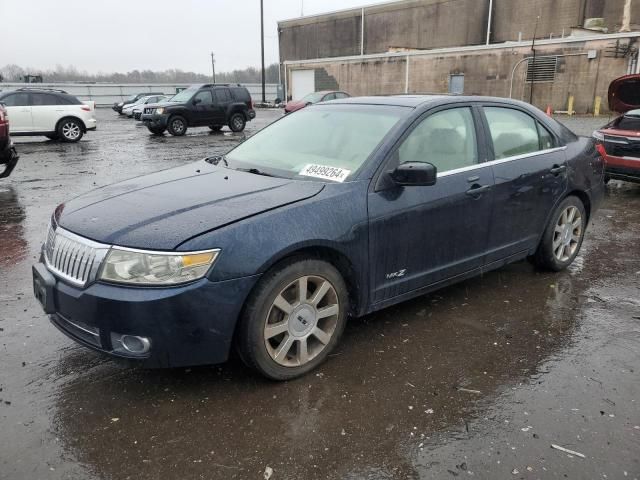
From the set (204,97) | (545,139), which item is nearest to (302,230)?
(545,139)

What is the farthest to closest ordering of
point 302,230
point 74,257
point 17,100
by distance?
1. point 17,100
2. point 302,230
3. point 74,257

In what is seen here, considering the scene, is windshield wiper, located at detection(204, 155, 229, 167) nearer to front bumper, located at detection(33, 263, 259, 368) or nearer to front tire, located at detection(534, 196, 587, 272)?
front bumper, located at detection(33, 263, 259, 368)

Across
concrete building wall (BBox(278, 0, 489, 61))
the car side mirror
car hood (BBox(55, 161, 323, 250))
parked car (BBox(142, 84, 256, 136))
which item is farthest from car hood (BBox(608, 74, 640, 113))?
concrete building wall (BBox(278, 0, 489, 61))

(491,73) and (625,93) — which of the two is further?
(491,73)

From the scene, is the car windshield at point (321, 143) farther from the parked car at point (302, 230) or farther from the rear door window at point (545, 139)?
the rear door window at point (545, 139)

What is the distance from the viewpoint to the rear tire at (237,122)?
21.0 m

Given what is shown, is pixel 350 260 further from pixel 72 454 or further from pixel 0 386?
pixel 0 386

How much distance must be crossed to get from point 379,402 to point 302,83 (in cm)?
4517

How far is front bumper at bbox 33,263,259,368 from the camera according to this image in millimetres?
2635

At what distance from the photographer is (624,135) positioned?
824 centimetres

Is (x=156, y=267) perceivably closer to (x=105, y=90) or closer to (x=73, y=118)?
(x=73, y=118)

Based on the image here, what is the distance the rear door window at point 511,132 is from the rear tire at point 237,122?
1746 centimetres

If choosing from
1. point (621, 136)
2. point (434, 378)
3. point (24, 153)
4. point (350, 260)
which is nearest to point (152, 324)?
point (350, 260)

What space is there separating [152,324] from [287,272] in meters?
0.75
